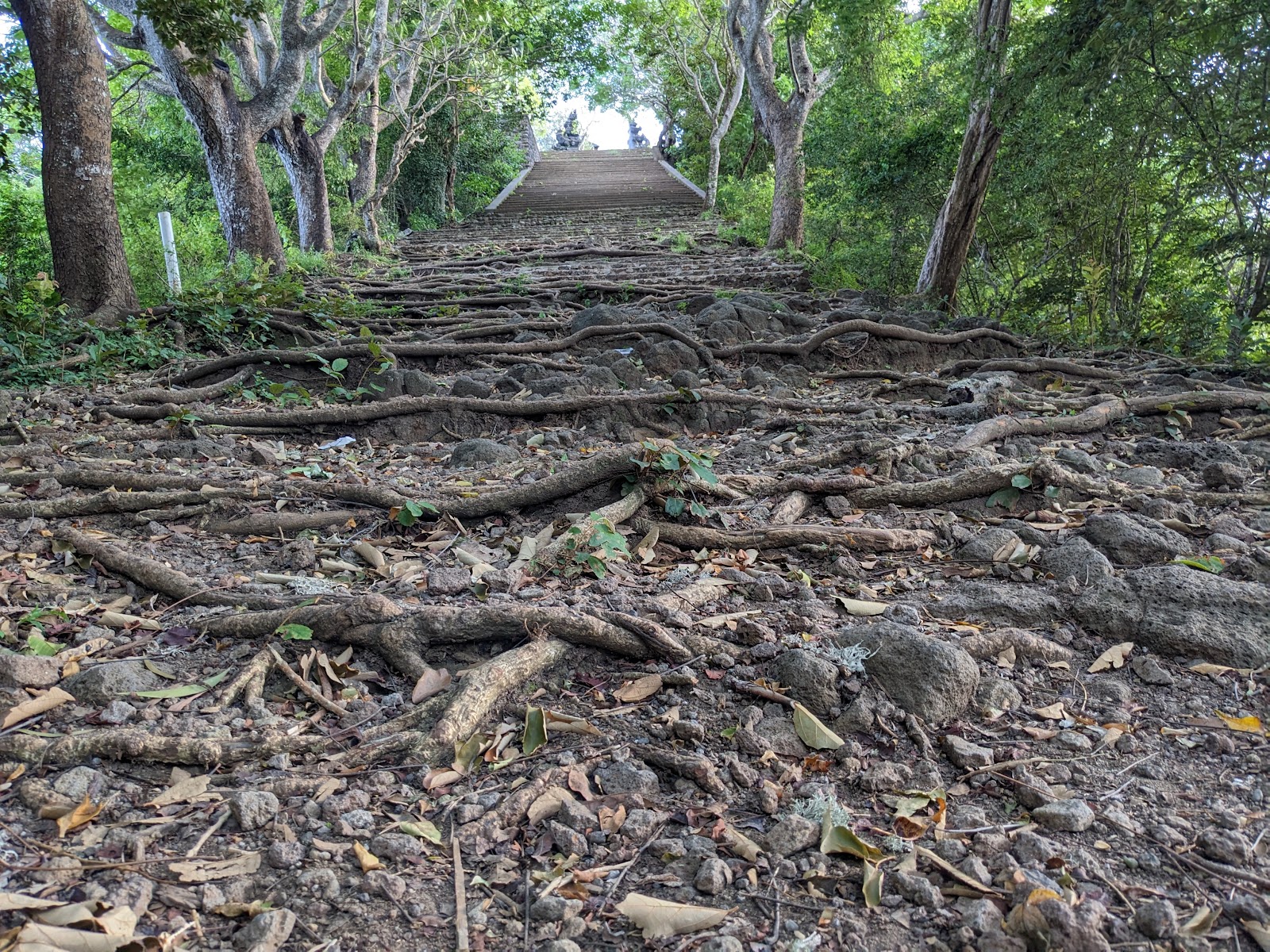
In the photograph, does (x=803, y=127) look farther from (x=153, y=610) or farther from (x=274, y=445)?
(x=153, y=610)

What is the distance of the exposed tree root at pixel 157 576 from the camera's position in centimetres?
273

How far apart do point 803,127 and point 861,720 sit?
12.3 meters

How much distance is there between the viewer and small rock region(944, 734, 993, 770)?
80.9 inches

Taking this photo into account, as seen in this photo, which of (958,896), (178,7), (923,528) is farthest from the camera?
(178,7)

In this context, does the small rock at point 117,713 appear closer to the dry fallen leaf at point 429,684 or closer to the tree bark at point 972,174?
the dry fallen leaf at point 429,684

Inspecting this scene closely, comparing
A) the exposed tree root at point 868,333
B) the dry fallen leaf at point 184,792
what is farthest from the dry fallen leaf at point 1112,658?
the exposed tree root at point 868,333

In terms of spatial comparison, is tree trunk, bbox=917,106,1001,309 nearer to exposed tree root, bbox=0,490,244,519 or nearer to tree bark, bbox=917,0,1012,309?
tree bark, bbox=917,0,1012,309

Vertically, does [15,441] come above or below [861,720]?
above

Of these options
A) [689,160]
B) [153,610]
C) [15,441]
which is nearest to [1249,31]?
[153,610]

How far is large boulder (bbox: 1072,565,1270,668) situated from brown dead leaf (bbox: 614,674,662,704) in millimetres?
1341

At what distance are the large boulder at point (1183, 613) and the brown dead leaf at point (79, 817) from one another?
266 cm

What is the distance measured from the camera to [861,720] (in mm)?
2186

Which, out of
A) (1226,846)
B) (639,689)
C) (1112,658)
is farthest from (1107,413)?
(639,689)

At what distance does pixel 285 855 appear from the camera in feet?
5.74
